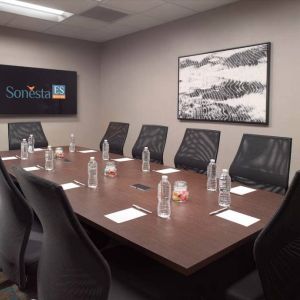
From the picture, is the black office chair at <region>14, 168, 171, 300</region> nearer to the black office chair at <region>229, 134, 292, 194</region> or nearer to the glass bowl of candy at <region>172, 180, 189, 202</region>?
the glass bowl of candy at <region>172, 180, 189, 202</region>

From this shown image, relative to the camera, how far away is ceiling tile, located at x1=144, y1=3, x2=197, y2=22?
407cm

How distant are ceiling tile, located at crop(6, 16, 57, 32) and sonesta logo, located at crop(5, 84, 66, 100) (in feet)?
3.12

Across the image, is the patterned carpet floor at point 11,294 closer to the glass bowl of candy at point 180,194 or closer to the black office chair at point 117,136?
the glass bowl of candy at point 180,194

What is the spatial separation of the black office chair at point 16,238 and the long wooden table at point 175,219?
0.28m

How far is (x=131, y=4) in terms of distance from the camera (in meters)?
3.92

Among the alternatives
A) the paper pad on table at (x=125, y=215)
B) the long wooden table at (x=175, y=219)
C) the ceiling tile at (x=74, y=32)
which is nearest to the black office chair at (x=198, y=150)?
the long wooden table at (x=175, y=219)

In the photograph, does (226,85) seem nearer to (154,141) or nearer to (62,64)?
(154,141)

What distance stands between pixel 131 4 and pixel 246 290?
→ 3591 millimetres

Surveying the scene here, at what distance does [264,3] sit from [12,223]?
3.53 m

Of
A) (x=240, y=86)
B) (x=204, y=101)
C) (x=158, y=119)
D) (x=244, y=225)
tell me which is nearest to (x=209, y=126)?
(x=204, y=101)

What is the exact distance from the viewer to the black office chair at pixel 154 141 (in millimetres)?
3736

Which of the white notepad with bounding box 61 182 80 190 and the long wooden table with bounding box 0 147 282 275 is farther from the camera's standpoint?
the white notepad with bounding box 61 182 80 190

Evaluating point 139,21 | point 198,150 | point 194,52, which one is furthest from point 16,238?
point 139,21

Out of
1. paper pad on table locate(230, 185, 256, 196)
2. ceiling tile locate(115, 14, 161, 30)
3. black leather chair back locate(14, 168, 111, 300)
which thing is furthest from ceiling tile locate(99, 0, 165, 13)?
black leather chair back locate(14, 168, 111, 300)
